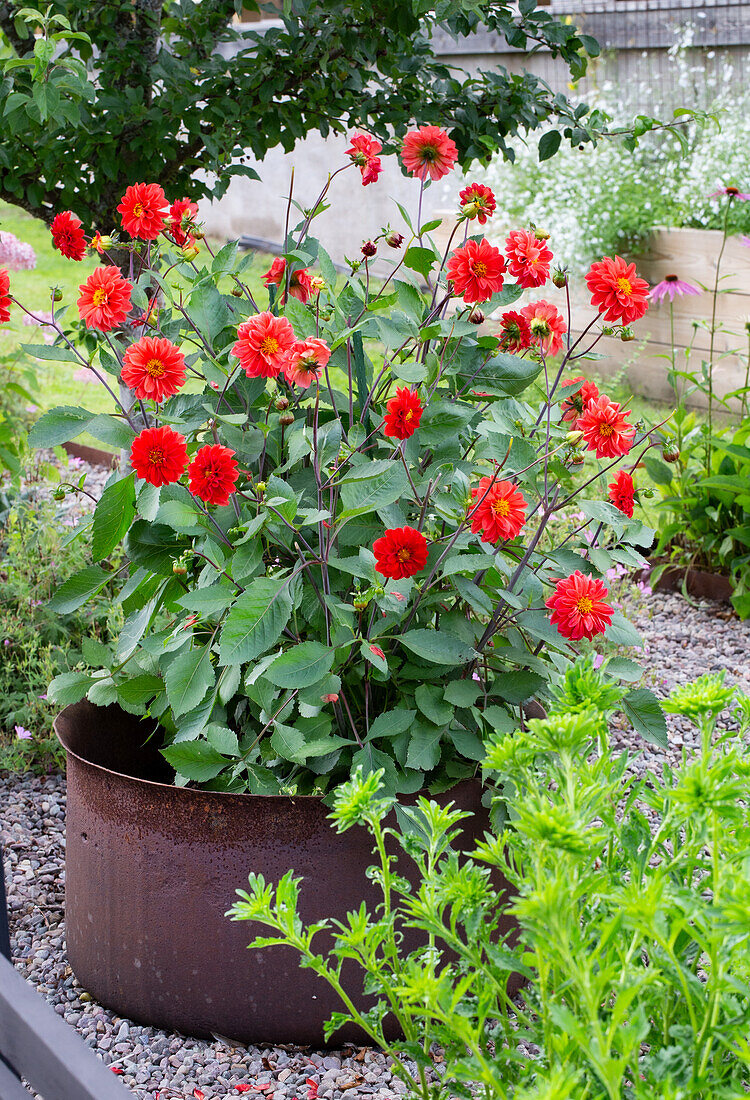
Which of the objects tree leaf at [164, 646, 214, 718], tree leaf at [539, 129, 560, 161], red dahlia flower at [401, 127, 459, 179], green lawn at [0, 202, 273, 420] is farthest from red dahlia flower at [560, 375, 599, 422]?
green lawn at [0, 202, 273, 420]

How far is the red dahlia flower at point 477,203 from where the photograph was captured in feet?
4.30

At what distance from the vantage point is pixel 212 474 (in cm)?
117

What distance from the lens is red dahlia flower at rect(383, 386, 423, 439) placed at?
1247 millimetres

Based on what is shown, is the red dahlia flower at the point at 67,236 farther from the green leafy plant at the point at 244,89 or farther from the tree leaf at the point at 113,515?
the green leafy plant at the point at 244,89

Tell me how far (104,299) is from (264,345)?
0.28m

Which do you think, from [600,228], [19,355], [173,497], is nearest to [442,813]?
[173,497]

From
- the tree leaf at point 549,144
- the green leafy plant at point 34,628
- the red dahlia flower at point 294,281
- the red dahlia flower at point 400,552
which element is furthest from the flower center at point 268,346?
the tree leaf at point 549,144

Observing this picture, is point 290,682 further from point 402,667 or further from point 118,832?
point 118,832

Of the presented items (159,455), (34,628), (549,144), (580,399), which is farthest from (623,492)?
(34,628)

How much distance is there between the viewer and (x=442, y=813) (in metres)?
0.92

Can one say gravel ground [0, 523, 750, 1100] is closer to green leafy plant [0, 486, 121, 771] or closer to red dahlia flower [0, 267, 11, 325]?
green leafy plant [0, 486, 121, 771]

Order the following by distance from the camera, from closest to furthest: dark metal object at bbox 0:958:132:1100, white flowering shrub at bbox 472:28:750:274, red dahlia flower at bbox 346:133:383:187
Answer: dark metal object at bbox 0:958:132:1100 < red dahlia flower at bbox 346:133:383:187 < white flowering shrub at bbox 472:28:750:274

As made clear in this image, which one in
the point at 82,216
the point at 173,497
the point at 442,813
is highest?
the point at 82,216

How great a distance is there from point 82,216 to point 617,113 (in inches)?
160
